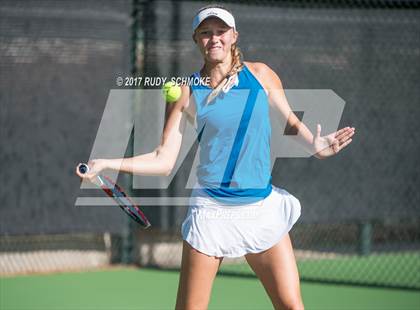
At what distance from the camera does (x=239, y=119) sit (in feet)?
13.0

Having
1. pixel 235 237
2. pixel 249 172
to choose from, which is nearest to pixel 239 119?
pixel 249 172

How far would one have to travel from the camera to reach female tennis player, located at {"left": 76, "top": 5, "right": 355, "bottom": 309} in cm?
387

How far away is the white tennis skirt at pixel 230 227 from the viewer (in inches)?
153

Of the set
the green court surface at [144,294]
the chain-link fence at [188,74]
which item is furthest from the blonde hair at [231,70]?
the chain-link fence at [188,74]

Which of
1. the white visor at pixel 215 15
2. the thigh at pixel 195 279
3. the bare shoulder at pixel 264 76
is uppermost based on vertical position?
the white visor at pixel 215 15

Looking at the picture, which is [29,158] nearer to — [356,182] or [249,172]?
[356,182]

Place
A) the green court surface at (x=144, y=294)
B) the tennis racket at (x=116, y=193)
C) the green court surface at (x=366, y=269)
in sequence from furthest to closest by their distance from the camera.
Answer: the green court surface at (x=366, y=269) < the green court surface at (x=144, y=294) < the tennis racket at (x=116, y=193)

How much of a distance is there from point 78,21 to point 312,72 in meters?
2.13

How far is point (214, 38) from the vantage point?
13.1 feet

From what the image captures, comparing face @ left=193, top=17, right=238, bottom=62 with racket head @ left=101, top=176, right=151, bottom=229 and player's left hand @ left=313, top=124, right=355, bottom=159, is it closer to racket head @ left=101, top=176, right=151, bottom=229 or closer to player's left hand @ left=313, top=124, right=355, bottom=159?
player's left hand @ left=313, top=124, right=355, bottom=159

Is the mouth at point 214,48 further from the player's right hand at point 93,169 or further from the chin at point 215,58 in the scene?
the player's right hand at point 93,169

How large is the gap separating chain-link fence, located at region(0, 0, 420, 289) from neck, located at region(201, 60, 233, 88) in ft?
11.6

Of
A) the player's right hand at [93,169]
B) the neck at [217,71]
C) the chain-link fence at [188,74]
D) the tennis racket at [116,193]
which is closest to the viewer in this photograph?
the player's right hand at [93,169]

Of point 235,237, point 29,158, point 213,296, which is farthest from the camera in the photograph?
point 29,158
